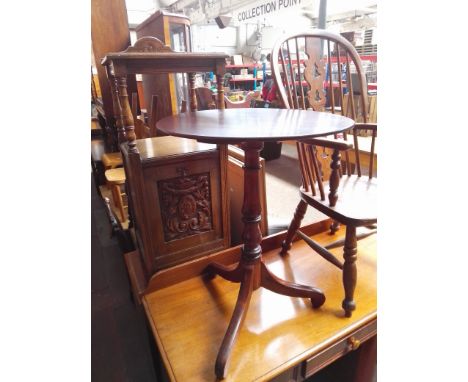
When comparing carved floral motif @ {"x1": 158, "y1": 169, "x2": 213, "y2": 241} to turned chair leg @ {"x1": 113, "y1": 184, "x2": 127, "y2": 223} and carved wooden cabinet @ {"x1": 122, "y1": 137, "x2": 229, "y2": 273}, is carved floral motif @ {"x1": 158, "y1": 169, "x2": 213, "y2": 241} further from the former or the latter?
turned chair leg @ {"x1": 113, "y1": 184, "x2": 127, "y2": 223}

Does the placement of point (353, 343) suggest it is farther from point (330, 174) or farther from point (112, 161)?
point (112, 161)

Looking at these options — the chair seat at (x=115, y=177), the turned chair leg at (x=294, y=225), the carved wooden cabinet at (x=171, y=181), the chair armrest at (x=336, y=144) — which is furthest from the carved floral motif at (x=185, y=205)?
the chair seat at (x=115, y=177)

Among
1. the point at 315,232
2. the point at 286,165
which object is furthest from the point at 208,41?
the point at 315,232

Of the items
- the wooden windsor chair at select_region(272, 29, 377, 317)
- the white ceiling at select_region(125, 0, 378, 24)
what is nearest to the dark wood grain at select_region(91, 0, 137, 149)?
the wooden windsor chair at select_region(272, 29, 377, 317)

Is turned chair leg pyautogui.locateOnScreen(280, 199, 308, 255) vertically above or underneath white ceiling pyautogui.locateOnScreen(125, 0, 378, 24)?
underneath

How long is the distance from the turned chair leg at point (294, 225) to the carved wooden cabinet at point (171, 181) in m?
0.32

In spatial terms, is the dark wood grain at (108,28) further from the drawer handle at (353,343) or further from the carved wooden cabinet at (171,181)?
the drawer handle at (353,343)

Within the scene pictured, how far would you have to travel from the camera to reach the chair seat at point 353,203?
106 cm

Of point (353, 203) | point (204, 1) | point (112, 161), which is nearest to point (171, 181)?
point (353, 203)

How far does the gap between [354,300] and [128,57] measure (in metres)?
1.28

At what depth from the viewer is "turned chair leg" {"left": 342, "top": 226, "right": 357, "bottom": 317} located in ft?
3.57

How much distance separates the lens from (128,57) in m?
1.05

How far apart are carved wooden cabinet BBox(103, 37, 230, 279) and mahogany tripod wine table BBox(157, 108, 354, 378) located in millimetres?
192
